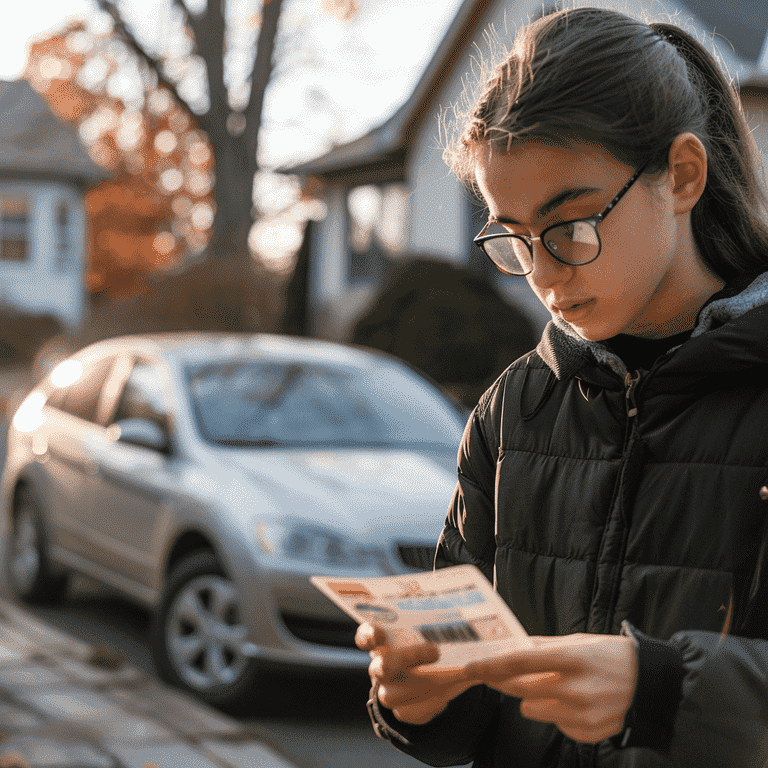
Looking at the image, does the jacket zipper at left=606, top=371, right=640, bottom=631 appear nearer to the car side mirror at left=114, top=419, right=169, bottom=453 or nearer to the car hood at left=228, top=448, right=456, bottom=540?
the car hood at left=228, top=448, right=456, bottom=540

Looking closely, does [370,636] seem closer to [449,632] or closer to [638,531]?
[449,632]

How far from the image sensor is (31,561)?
699 cm

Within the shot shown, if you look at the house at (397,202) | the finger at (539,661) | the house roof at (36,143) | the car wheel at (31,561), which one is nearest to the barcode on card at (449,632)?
the finger at (539,661)

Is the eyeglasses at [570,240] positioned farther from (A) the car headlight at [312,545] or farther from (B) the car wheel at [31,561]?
(B) the car wheel at [31,561]

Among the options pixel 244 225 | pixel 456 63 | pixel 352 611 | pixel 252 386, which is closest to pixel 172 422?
pixel 252 386

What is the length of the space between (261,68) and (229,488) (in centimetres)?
1982

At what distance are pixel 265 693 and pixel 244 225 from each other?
19.4 meters

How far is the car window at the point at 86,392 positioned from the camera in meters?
6.82

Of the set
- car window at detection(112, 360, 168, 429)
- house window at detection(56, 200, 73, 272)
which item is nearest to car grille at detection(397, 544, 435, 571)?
car window at detection(112, 360, 168, 429)

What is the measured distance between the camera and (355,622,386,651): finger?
5.02 feet

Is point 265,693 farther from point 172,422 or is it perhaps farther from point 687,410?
point 687,410

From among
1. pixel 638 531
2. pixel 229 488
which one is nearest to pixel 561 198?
pixel 638 531

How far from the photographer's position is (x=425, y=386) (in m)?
6.58

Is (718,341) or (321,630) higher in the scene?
(718,341)
